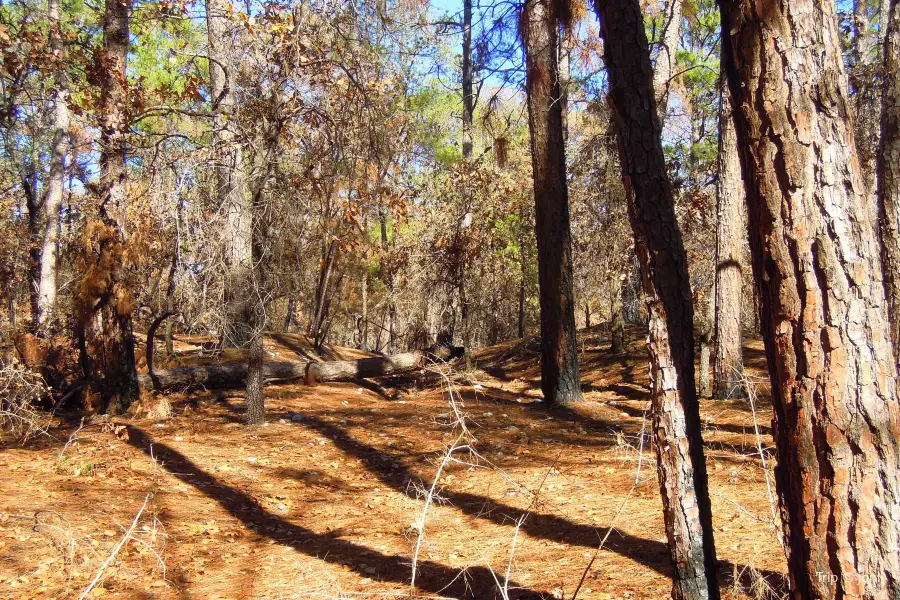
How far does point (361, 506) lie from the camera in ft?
21.9

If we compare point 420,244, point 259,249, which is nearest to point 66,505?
point 259,249

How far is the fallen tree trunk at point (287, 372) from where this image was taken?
1105cm

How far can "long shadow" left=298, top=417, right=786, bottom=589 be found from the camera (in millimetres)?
4592

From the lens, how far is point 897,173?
256 inches

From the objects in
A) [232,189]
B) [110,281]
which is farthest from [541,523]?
[110,281]

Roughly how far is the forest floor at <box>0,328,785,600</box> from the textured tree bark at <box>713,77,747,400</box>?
561 millimetres

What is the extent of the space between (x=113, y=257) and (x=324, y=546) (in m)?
5.17

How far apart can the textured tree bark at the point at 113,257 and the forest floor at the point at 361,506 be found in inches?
24.5

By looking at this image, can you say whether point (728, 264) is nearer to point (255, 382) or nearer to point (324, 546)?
point (255, 382)

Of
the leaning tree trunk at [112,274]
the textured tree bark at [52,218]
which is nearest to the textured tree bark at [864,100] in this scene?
the leaning tree trunk at [112,274]

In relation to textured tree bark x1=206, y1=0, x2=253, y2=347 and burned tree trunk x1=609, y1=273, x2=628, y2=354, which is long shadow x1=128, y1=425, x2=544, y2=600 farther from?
burned tree trunk x1=609, y1=273, x2=628, y2=354

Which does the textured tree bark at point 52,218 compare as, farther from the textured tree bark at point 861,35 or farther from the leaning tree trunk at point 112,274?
the textured tree bark at point 861,35

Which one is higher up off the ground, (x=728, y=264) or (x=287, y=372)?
(x=728, y=264)

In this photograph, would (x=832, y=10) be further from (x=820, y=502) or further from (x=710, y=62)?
(x=710, y=62)
